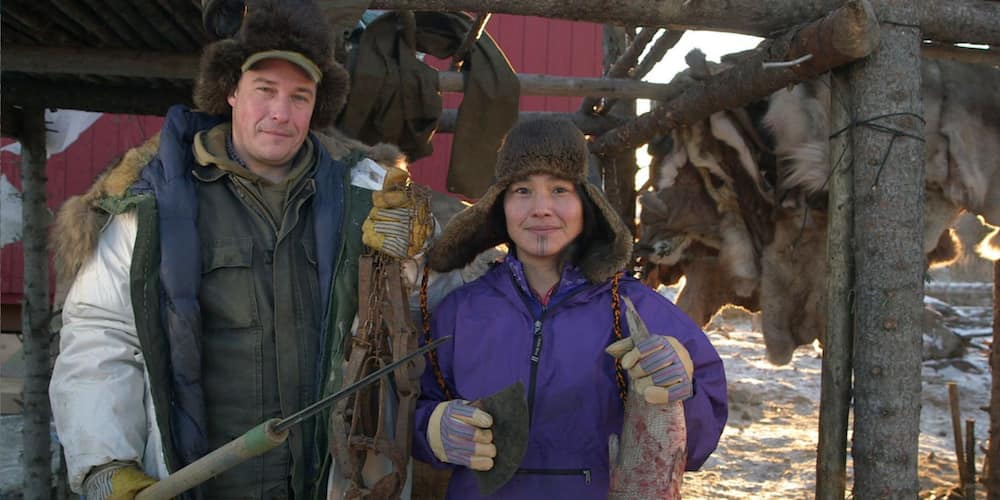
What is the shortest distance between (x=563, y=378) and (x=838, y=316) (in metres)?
1.60

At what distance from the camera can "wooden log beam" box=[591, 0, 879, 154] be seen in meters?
2.87

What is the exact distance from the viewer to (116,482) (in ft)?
6.17

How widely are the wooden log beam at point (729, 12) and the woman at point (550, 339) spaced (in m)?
0.96

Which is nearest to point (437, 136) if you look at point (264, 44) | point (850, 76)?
point (850, 76)

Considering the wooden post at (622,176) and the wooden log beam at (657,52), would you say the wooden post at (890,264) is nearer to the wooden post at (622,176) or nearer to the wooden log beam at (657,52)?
the wooden post at (622,176)

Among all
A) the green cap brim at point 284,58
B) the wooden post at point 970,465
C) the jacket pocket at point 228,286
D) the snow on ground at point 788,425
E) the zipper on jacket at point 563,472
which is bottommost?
the snow on ground at point 788,425

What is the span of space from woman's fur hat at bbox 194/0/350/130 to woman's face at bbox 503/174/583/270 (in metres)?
0.68

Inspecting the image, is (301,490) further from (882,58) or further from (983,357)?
(983,357)

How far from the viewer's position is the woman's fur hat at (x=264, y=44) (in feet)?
7.14

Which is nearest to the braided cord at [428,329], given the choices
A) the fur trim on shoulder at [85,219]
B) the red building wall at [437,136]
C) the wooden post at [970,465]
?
the fur trim on shoulder at [85,219]

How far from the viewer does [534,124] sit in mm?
2227

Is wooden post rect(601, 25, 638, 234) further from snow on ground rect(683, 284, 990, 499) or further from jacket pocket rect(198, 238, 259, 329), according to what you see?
jacket pocket rect(198, 238, 259, 329)

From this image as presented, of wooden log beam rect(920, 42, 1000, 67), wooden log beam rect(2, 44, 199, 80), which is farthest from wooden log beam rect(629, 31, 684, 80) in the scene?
wooden log beam rect(2, 44, 199, 80)

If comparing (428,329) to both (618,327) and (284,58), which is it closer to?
(618,327)
